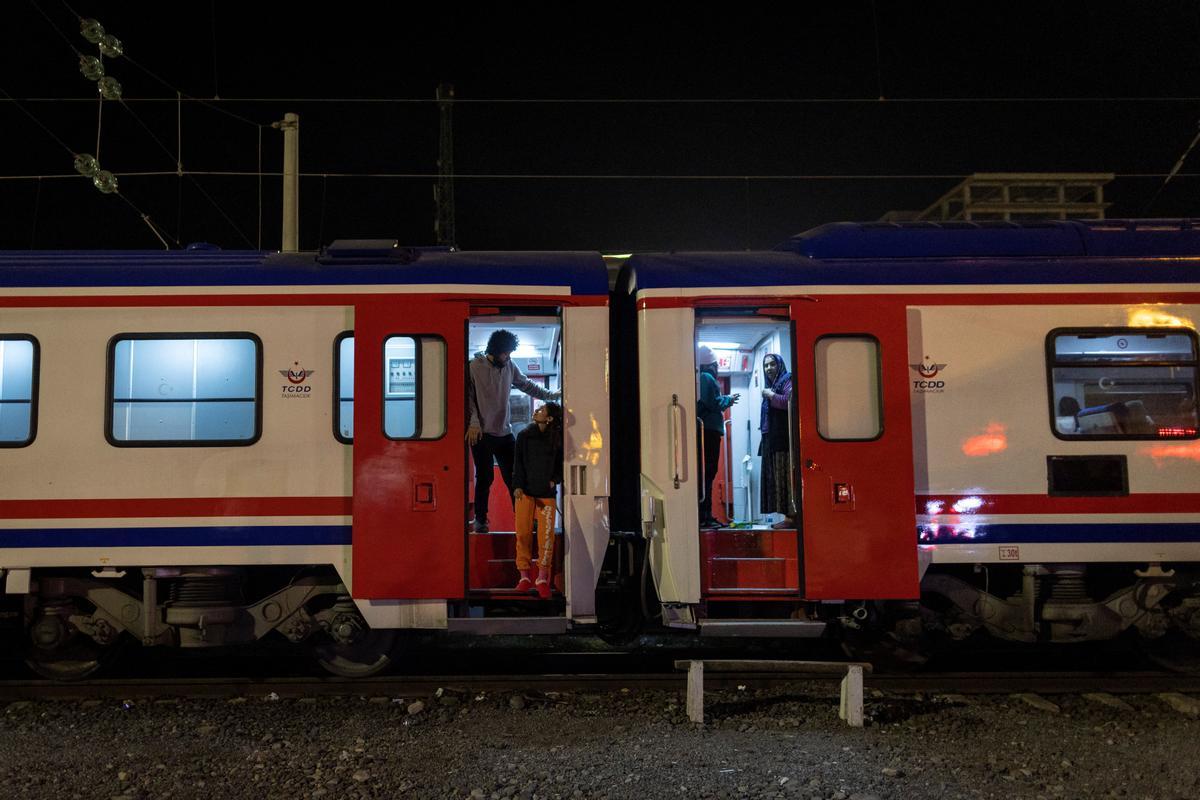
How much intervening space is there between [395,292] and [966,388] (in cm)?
438

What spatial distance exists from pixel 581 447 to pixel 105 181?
30.8 feet

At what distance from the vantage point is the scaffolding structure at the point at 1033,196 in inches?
846

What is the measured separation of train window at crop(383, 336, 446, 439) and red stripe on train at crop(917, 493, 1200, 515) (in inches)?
145

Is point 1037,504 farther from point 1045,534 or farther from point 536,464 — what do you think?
point 536,464

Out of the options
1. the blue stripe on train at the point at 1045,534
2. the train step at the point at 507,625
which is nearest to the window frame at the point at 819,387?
the blue stripe on train at the point at 1045,534

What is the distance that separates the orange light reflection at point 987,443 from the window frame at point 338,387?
15.2 feet

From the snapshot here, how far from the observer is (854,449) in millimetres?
6719

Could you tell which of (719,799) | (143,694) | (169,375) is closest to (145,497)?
(169,375)

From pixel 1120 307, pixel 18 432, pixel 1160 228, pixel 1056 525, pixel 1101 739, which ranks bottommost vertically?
pixel 1101 739

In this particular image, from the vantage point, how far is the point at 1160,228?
7.30 meters

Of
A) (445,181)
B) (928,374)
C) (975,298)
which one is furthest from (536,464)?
(445,181)

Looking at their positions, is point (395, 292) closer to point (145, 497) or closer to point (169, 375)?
point (169, 375)

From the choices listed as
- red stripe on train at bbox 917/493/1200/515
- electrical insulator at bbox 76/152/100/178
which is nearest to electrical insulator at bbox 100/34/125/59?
electrical insulator at bbox 76/152/100/178

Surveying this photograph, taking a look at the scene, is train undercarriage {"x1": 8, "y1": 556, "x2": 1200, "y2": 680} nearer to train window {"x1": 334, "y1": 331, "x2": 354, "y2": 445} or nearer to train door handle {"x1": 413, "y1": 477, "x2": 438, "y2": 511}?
train door handle {"x1": 413, "y1": 477, "x2": 438, "y2": 511}
